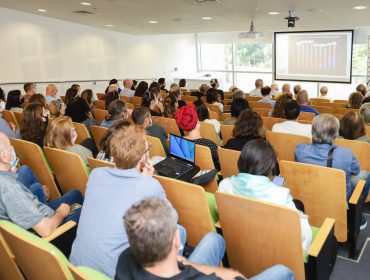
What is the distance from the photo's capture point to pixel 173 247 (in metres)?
1.31

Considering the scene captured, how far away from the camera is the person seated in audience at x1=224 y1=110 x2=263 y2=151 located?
3398 millimetres

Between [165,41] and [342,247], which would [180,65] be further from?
[342,247]

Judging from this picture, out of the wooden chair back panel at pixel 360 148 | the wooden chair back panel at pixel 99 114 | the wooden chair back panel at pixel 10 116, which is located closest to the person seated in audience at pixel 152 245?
the wooden chair back panel at pixel 360 148

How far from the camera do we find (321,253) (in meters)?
1.94

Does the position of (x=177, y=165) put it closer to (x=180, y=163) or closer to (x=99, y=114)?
(x=180, y=163)

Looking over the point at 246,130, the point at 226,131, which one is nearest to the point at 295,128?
the point at 226,131

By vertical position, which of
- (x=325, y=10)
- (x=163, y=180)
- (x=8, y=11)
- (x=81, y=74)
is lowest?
(x=163, y=180)

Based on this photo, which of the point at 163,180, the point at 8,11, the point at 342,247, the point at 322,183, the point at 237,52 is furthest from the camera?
the point at 237,52

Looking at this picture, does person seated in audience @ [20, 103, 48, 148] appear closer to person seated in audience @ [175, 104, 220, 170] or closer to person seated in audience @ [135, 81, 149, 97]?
person seated in audience @ [175, 104, 220, 170]

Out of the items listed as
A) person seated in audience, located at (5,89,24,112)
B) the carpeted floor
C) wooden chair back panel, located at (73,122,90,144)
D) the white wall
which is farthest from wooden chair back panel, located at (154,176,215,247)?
the white wall

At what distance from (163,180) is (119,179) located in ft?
1.49

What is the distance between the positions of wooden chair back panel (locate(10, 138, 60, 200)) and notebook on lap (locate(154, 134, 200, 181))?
106 cm

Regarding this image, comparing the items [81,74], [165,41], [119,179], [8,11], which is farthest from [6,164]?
[165,41]

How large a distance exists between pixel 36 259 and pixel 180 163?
5.60 feet
